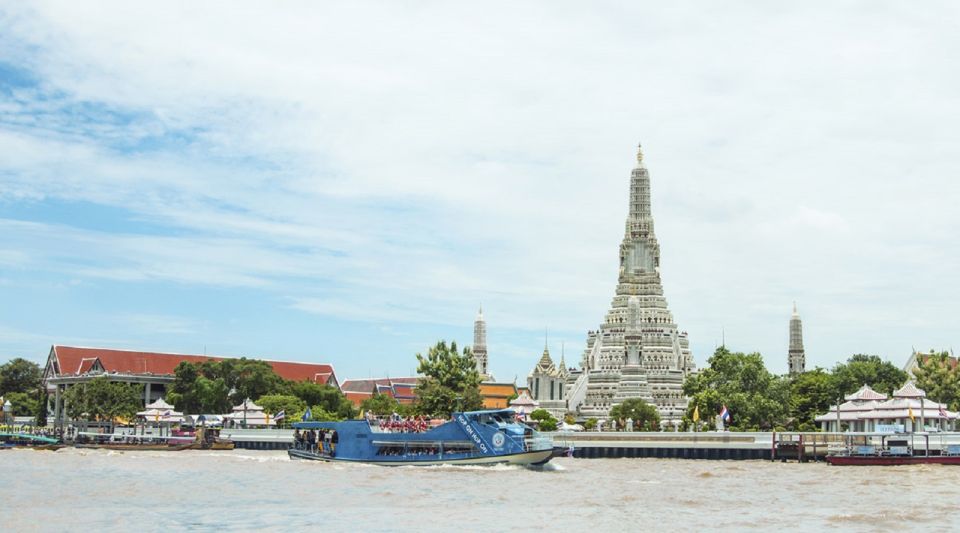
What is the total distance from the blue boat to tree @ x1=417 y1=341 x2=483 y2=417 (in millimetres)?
20693

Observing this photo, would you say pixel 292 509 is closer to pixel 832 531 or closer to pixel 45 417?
pixel 832 531

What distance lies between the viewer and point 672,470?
5753cm

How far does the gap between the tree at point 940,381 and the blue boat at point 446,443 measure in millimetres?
36290

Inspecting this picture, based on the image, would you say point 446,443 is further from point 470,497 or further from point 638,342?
point 638,342

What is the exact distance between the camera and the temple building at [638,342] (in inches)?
5039

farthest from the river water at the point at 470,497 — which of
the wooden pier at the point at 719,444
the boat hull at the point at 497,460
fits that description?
the wooden pier at the point at 719,444

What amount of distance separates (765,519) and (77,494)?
2380 centimetres

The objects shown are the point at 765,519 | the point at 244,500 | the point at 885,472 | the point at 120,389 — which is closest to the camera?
the point at 765,519

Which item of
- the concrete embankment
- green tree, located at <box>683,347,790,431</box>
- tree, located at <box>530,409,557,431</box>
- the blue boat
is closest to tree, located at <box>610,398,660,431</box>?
tree, located at <box>530,409,557,431</box>

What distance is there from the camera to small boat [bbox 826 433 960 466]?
58.8m

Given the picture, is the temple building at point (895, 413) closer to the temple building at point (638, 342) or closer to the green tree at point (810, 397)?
the green tree at point (810, 397)

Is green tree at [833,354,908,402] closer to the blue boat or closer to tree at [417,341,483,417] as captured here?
tree at [417,341,483,417]

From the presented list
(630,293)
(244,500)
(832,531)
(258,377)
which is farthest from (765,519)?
(630,293)

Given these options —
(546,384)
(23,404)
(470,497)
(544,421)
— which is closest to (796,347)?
(546,384)
